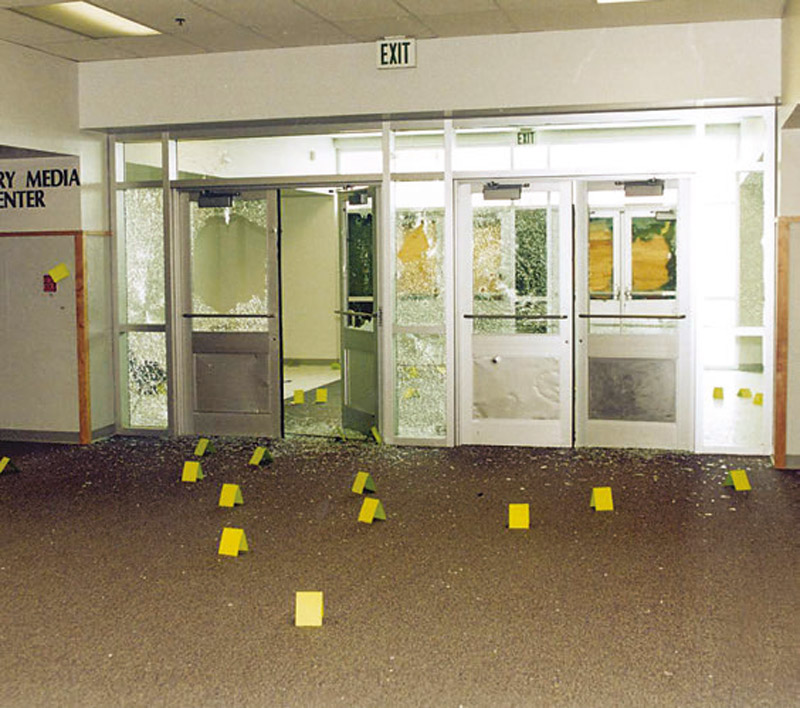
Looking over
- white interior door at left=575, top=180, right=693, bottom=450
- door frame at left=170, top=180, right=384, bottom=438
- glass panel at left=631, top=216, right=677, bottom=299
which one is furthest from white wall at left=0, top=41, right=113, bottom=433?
glass panel at left=631, top=216, right=677, bottom=299

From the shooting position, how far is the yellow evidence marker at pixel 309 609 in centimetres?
403

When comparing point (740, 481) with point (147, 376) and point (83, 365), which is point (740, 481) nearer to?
point (147, 376)

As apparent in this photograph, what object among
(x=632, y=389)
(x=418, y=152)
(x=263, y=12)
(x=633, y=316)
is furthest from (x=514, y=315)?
(x=263, y=12)

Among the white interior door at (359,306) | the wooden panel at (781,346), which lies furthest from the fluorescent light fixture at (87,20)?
the wooden panel at (781,346)

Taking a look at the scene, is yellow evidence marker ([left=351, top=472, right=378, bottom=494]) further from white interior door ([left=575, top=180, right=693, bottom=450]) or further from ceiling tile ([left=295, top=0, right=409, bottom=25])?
ceiling tile ([left=295, top=0, right=409, bottom=25])

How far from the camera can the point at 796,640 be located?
3.85m

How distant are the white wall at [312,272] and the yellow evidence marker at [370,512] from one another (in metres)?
8.40

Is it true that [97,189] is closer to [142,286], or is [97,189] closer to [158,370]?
[142,286]

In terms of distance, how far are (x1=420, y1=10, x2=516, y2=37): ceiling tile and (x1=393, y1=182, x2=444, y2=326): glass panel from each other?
44.8 inches

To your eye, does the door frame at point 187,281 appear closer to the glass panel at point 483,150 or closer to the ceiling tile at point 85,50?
the glass panel at point 483,150

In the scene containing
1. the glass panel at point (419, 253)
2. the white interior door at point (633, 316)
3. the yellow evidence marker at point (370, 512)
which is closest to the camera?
the yellow evidence marker at point (370, 512)

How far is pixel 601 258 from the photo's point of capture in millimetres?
7723

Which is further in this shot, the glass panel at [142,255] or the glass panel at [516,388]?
the glass panel at [142,255]

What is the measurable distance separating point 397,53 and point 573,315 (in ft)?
7.41
